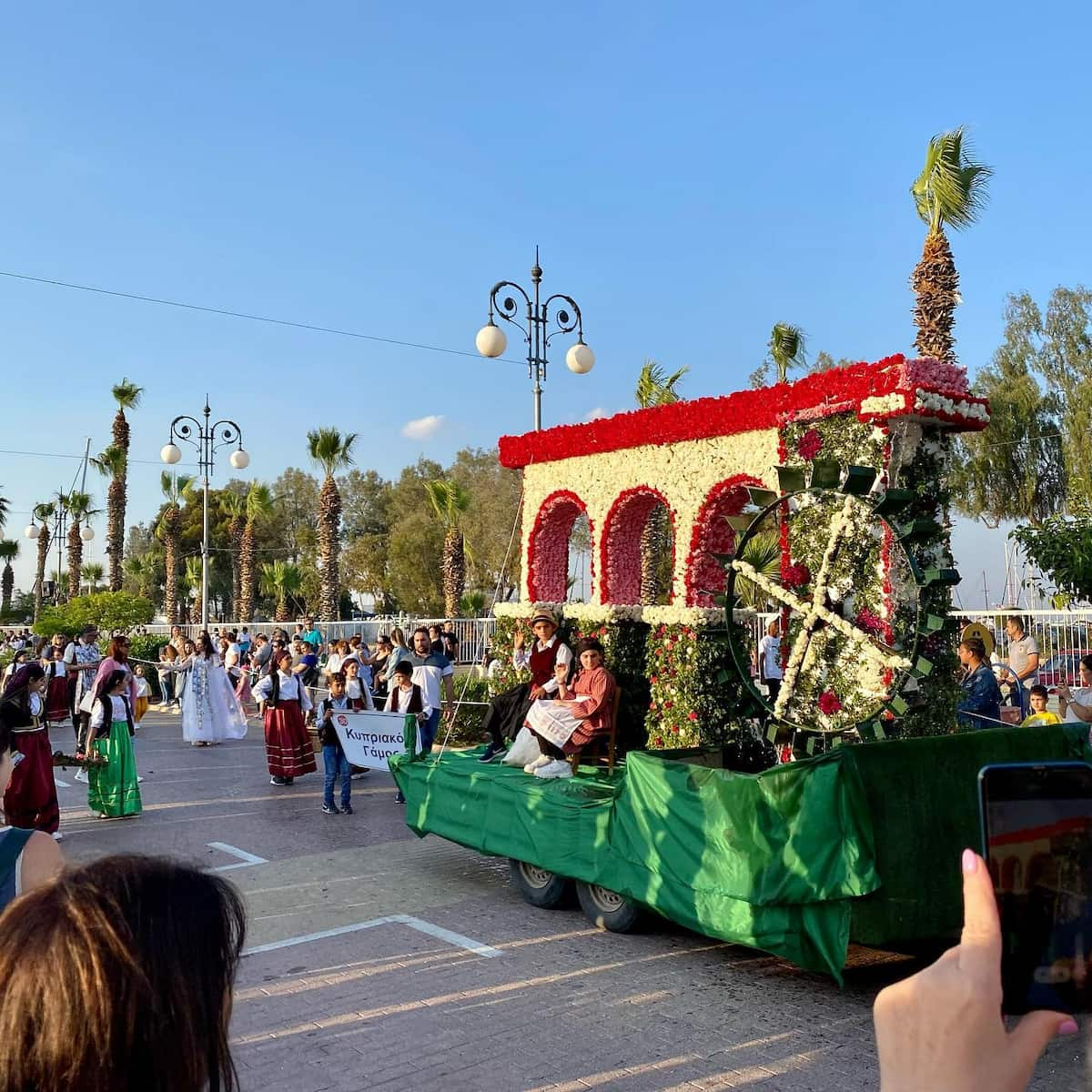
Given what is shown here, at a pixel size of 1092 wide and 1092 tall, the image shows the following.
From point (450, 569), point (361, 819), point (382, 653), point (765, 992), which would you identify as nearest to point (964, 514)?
point (450, 569)

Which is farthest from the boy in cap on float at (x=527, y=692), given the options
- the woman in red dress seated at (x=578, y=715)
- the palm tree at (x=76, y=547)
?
the palm tree at (x=76, y=547)

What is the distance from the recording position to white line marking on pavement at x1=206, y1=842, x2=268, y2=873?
335 inches

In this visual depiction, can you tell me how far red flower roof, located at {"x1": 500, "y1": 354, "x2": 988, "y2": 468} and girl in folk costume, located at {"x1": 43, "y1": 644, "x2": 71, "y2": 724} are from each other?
418 inches

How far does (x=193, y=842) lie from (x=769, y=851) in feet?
20.5

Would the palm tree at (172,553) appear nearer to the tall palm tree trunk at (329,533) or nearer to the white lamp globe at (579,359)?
the tall palm tree trunk at (329,533)

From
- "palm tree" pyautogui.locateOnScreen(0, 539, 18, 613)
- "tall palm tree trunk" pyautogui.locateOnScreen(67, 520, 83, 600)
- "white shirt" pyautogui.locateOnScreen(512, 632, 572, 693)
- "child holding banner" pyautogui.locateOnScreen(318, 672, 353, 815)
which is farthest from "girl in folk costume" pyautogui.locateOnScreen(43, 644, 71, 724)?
"palm tree" pyautogui.locateOnScreen(0, 539, 18, 613)

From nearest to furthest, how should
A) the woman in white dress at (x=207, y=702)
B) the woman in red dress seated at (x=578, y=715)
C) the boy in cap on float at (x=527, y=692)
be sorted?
the woman in red dress seated at (x=578, y=715), the boy in cap on float at (x=527, y=692), the woman in white dress at (x=207, y=702)

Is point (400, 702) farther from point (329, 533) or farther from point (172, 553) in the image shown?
point (172, 553)

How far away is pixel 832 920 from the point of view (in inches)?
208

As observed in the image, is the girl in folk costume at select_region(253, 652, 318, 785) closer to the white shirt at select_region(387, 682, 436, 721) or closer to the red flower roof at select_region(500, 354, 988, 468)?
the white shirt at select_region(387, 682, 436, 721)

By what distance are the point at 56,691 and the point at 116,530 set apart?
18.5 meters

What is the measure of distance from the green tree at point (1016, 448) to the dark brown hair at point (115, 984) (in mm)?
36393

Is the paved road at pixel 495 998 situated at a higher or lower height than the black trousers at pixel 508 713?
lower

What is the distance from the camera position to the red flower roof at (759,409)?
29.2ft
